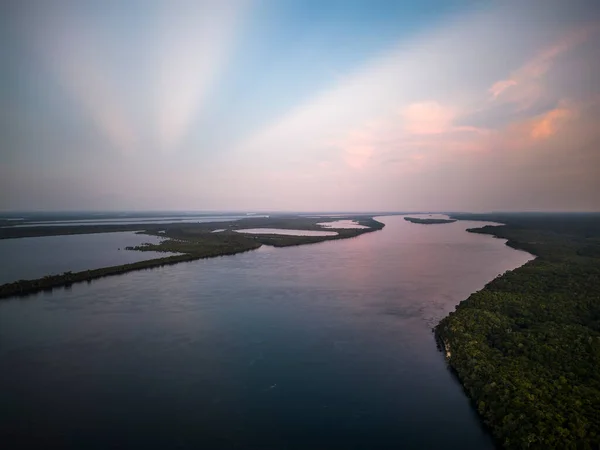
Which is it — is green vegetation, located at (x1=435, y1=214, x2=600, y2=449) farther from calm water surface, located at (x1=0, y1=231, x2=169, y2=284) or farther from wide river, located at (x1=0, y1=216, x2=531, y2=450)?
calm water surface, located at (x1=0, y1=231, x2=169, y2=284)

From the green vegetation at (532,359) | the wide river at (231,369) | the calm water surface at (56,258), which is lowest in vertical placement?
the wide river at (231,369)

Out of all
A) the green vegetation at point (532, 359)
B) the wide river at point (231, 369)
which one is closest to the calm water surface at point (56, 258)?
the wide river at point (231, 369)

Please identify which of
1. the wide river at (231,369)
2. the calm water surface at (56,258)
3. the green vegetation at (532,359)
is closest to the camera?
the green vegetation at (532,359)

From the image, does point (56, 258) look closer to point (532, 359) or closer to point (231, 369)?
point (231, 369)

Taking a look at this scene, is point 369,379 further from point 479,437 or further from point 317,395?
point 479,437

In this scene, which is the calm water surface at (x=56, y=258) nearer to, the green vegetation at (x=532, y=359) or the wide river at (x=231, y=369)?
the wide river at (x=231, y=369)
